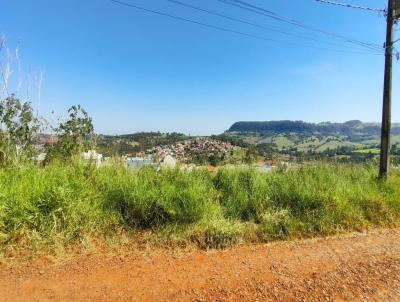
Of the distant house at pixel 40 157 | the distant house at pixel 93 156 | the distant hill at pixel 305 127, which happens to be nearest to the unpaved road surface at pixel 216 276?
the distant house at pixel 93 156

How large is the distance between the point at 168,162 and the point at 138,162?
2.42ft

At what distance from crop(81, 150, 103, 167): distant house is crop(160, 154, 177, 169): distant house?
143 centimetres

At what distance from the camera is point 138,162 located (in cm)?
760

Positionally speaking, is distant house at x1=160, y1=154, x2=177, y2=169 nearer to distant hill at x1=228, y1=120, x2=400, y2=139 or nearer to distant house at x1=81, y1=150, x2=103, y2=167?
distant house at x1=81, y1=150, x2=103, y2=167

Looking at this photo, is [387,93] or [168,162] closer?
[168,162]

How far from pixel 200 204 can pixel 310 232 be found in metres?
2.06

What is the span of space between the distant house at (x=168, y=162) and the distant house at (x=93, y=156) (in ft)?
4.69

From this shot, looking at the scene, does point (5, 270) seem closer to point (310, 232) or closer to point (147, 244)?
point (147, 244)

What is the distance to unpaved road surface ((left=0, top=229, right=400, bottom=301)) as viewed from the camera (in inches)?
139

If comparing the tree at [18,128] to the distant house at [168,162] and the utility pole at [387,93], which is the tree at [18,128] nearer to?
the distant house at [168,162]

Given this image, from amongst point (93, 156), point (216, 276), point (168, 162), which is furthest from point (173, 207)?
point (93, 156)

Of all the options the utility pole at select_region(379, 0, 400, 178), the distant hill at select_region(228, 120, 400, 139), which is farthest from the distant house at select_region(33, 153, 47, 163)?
the distant hill at select_region(228, 120, 400, 139)

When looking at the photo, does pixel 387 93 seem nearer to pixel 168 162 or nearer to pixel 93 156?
pixel 168 162

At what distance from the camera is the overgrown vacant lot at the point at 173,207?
4.75m
